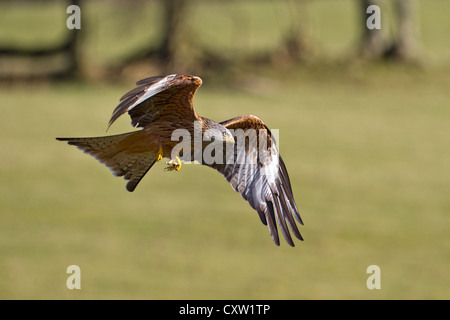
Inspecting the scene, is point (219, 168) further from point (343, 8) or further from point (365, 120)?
point (343, 8)

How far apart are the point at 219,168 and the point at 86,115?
34044 mm

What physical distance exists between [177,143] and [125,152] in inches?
8.4

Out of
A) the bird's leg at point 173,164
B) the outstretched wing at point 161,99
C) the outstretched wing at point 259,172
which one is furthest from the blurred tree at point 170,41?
the bird's leg at point 173,164

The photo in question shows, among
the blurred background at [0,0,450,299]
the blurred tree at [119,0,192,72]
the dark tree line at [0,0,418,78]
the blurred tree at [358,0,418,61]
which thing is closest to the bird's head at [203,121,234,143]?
the blurred background at [0,0,450,299]

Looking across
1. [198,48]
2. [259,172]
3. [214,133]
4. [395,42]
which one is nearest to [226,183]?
[198,48]

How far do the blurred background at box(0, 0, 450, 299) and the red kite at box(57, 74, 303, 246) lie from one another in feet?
67.5

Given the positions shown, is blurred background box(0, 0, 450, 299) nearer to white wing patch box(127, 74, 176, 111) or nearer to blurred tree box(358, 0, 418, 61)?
blurred tree box(358, 0, 418, 61)

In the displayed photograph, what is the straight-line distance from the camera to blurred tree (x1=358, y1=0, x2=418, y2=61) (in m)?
38.8

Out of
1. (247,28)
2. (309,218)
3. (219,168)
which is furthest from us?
(247,28)

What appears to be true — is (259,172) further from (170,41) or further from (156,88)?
(170,41)

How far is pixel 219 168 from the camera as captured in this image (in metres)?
3.60

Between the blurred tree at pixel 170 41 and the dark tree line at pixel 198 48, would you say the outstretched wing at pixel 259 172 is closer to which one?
the blurred tree at pixel 170 41

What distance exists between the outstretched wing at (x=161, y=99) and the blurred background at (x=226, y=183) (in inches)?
827

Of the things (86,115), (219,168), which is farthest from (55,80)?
(219,168)
